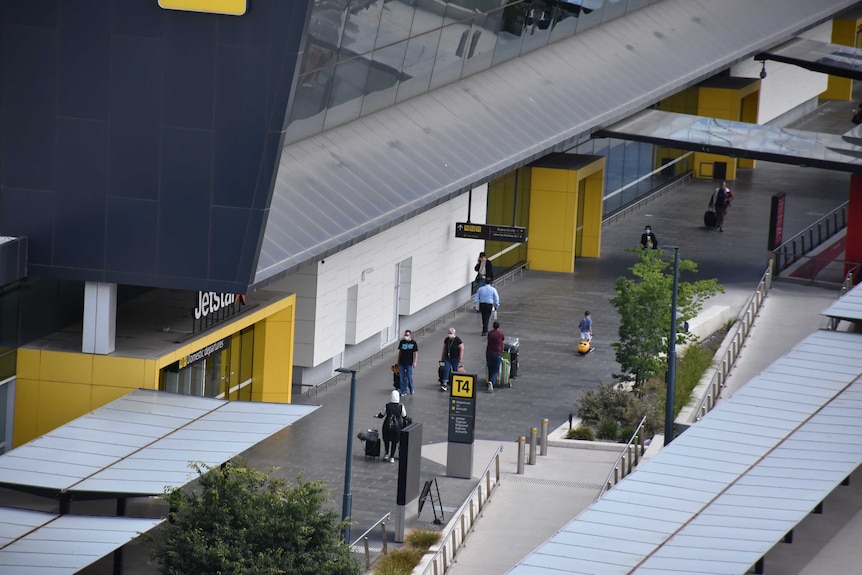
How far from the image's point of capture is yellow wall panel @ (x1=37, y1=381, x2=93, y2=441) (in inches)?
1075

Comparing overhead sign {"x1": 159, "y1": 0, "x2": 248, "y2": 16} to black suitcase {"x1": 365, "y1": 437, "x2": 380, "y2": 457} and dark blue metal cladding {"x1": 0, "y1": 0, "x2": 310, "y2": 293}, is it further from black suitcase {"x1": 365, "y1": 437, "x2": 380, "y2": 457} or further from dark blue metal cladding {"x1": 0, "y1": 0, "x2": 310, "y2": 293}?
black suitcase {"x1": 365, "y1": 437, "x2": 380, "y2": 457}

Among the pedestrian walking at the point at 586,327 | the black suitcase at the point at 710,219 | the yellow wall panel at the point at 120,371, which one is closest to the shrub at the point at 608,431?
the pedestrian walking at the point at 586,327

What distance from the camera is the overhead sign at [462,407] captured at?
28578 millimetres

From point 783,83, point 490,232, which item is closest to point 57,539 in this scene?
point 490,232

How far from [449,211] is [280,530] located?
18381mm

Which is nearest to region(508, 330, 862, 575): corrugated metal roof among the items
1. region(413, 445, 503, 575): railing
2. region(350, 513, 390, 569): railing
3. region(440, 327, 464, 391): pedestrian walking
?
region(413, 445, 503, 575): railing

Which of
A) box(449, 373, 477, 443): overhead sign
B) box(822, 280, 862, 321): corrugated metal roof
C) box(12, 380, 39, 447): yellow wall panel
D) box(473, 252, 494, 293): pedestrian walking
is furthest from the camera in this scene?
box(473, 252, 494, 293): pedestrian walking

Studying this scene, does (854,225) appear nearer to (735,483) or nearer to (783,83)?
(783,83)

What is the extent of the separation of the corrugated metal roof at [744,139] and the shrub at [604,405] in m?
13.9

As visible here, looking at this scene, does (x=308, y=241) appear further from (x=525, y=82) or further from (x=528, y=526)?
(x=525, y=82)

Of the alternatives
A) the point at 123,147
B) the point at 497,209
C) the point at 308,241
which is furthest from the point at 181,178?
the point at 497,209

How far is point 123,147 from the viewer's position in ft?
88.1

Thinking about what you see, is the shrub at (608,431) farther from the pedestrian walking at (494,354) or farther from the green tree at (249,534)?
the green tree at (249,534)

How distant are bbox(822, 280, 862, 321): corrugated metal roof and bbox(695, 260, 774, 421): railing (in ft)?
8.79
